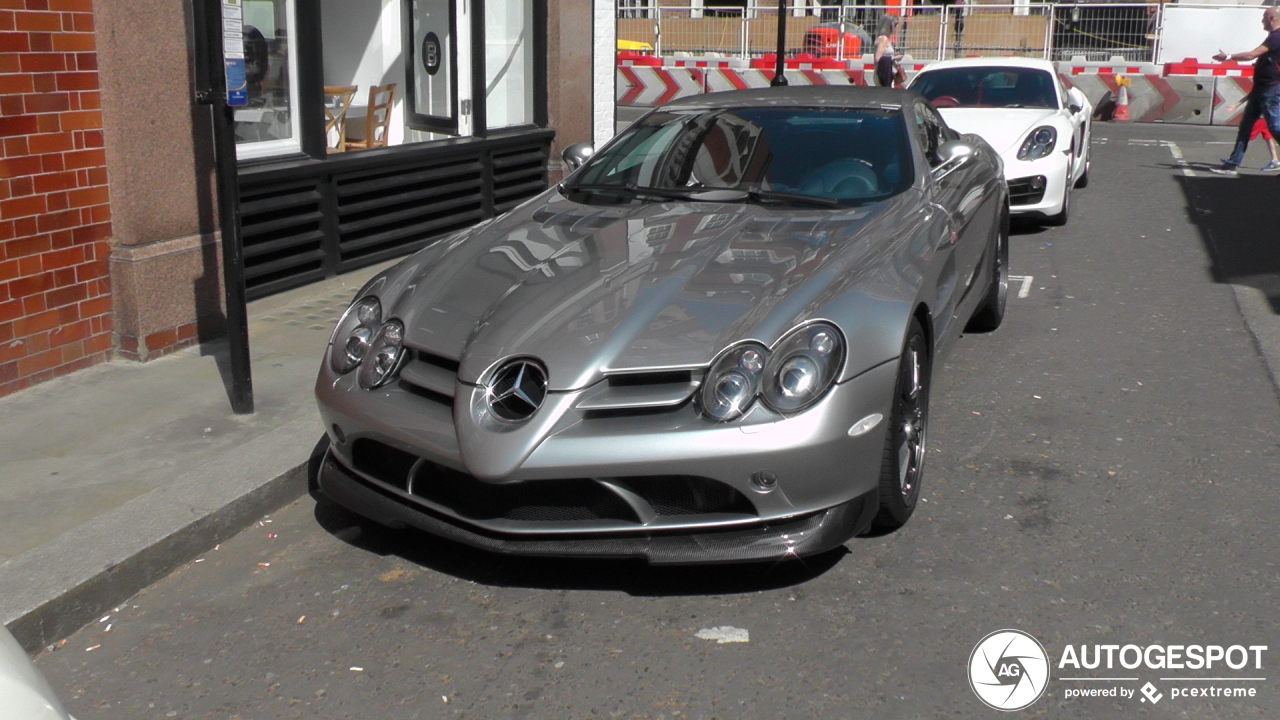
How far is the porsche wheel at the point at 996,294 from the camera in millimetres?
6707

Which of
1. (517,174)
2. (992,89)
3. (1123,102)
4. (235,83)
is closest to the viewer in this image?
(235,83)

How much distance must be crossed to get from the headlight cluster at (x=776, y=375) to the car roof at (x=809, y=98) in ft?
7.30

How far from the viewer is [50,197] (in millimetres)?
5637

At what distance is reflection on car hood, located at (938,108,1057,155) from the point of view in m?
10.0

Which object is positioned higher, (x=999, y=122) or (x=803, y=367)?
(x=999, y=122)

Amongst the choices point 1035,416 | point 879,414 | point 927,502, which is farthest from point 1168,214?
point 879,414

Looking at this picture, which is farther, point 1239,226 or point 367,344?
point 1239,226

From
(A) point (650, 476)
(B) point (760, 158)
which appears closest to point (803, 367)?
(A) point (650, 476)

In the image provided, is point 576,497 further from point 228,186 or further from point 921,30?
point 921,30

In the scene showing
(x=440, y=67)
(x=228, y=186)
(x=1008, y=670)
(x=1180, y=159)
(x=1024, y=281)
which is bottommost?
(x=1008, y=670)

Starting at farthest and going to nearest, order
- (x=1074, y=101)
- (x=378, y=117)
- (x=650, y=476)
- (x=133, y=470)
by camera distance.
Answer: (x=1074, y=101), (x=378, y=117), (x=133, y=470), (x=650, y=476)

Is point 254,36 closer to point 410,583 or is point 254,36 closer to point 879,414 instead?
point 410,583

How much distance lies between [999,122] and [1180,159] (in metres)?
5.83

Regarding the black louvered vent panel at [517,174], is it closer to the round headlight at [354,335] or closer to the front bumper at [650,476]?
the round headlight at [354,335]
